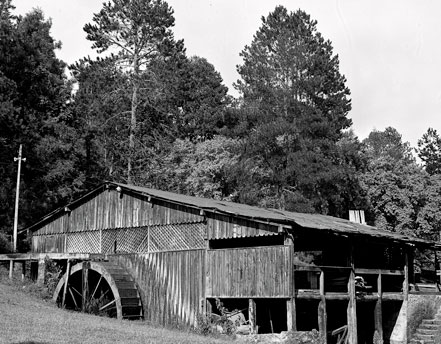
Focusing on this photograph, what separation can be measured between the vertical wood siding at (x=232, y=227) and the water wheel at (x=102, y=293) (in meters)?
4.26

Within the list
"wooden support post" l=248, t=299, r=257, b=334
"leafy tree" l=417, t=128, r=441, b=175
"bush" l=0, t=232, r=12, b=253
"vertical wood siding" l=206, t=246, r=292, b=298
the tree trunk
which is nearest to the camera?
"vertical wood siding" l=206, t=246, r=292, b=298

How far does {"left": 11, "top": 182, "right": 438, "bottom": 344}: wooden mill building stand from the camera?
22250mm

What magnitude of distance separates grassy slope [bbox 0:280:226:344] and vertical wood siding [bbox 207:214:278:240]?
4065mm

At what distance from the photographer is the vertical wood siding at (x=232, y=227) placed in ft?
72.3

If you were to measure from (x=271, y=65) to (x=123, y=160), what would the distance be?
14.2 meters

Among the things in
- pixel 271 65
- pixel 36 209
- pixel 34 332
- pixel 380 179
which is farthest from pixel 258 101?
pixel 34 332

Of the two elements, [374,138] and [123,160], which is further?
[374,138]

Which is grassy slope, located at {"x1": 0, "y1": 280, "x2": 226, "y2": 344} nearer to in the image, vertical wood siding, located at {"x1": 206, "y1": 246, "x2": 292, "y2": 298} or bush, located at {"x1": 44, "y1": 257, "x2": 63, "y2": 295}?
vertical wood siding, located at {"x1": 206, "y1": 246, "x2": 292, "y2": 298}

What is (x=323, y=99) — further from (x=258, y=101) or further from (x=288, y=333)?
(x=288, y=333)

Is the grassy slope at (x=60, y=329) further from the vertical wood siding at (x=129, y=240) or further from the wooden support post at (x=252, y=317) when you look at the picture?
the vertical wood siding at (x=129, y=240)

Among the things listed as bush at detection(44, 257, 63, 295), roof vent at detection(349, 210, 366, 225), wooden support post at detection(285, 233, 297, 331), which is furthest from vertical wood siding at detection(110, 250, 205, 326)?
roof vent at detection(349, 210, 366, 225)

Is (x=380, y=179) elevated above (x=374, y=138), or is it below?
below

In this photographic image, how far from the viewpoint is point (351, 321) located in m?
24.9

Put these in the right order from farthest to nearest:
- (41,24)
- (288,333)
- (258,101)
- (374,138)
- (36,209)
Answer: (374,138) → (41,24) → (258,101) → (36,209) → (288,333)
